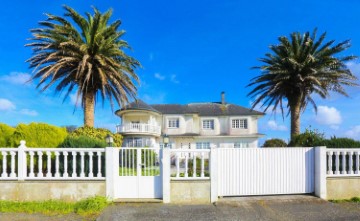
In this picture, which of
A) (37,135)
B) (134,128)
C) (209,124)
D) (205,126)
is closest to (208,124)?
(209,124)

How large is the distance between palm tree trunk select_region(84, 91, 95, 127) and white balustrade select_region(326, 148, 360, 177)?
12.4 meters

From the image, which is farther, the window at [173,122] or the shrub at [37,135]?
the window at [173,122]

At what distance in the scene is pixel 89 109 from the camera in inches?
625

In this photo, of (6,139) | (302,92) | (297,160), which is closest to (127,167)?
(6,139)

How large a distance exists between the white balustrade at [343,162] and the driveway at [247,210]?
116cm

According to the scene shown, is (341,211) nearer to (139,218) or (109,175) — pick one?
(139,218)

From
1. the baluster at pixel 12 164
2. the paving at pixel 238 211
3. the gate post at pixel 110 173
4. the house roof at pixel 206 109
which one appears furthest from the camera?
the house roof at pixel 206 109

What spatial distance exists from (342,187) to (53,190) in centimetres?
1034

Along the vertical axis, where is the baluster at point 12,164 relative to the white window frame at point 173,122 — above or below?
below

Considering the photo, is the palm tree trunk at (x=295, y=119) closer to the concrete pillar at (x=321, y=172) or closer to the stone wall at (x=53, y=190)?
Answer: the concrete pillar at (x=321, y=172)

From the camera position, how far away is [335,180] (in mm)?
9672

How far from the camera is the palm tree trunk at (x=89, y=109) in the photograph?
51.6ft

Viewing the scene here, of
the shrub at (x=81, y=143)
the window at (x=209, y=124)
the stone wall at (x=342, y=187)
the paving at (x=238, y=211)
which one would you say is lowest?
the paving at (x=238, y=211)

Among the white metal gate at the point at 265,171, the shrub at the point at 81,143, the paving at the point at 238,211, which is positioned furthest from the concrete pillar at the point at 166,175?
the shrub at the point at 81,143
